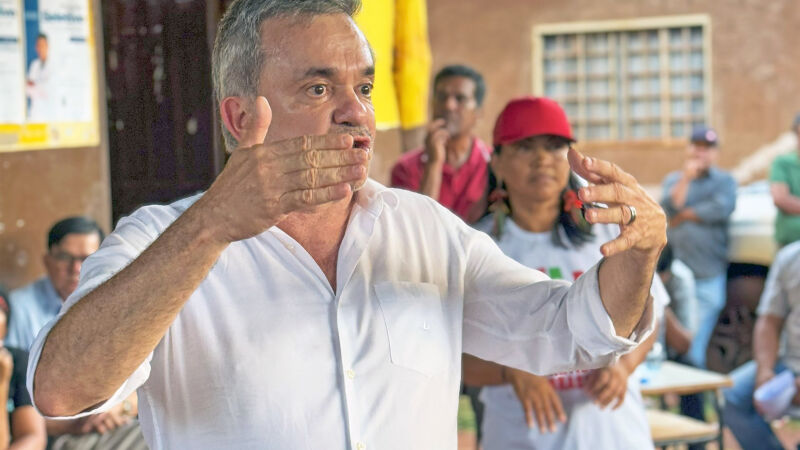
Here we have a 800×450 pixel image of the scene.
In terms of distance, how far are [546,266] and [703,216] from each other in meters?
5.31

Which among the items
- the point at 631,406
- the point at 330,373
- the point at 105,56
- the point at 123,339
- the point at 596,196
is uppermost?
the point at 105,56

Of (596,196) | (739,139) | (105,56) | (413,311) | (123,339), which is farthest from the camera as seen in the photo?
(739,139)

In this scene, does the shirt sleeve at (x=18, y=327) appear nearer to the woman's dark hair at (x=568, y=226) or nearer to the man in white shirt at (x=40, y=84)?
the man in white shirt at (x=40, y=84)

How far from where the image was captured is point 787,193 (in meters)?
7.84

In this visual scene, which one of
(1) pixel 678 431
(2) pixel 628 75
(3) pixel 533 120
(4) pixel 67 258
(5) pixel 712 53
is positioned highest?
(5) pixel 712 53

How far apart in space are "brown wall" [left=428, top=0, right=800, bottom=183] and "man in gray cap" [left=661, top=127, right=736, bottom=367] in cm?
396

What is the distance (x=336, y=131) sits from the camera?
1965 millimetres

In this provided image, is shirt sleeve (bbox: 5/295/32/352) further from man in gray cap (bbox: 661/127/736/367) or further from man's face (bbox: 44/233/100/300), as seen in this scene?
man in gray cap (bbox: 661/127/736/367)

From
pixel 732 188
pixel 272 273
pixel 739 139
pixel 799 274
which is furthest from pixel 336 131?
pixel 739 139

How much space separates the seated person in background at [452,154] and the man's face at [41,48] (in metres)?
1.58

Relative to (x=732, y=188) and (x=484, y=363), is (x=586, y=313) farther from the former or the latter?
(x=732, y=188)

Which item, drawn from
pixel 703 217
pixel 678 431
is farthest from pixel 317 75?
pixel 703 217

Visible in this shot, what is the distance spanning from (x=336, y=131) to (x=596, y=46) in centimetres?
1133

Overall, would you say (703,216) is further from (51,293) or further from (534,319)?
(534,319)
